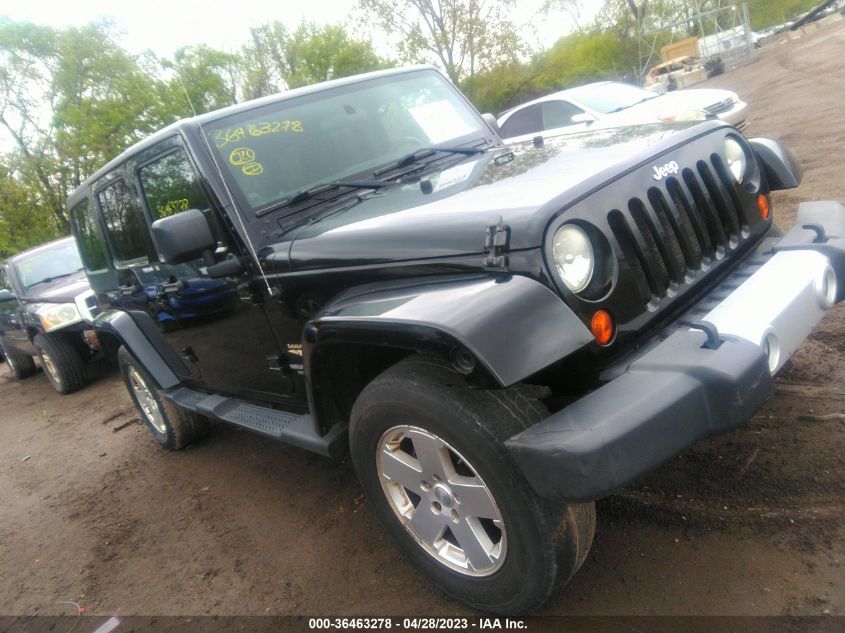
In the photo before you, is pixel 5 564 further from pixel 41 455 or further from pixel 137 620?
pixel 41 455

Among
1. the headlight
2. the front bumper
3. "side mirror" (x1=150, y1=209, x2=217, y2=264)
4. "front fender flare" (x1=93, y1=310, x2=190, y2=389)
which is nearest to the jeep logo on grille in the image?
the front bumper

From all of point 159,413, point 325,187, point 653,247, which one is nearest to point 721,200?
point 653,247

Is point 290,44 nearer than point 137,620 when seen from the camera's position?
No

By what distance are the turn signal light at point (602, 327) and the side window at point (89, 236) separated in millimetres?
3629

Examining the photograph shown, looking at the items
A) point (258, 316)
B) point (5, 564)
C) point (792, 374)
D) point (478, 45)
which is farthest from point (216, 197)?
point (478, 45)

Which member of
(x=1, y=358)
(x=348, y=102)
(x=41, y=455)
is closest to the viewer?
(x=348, y=102)

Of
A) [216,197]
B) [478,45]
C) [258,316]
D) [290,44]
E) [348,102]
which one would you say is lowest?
[258,316]

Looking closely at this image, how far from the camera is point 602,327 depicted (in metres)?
1.92

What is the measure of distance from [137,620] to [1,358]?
1142cm

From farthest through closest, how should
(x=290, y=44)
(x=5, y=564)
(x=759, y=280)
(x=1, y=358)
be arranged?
(x=290, y=44), (x=1, y=358), (x=5, y=564), (x=759, y=280)

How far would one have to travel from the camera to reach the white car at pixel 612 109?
8.74 meters

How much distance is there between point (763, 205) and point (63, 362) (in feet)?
23.7

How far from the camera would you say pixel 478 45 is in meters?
25.6

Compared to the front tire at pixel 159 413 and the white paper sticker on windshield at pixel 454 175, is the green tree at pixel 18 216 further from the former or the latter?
the white paper sticker on windshield at pixel 454 175
